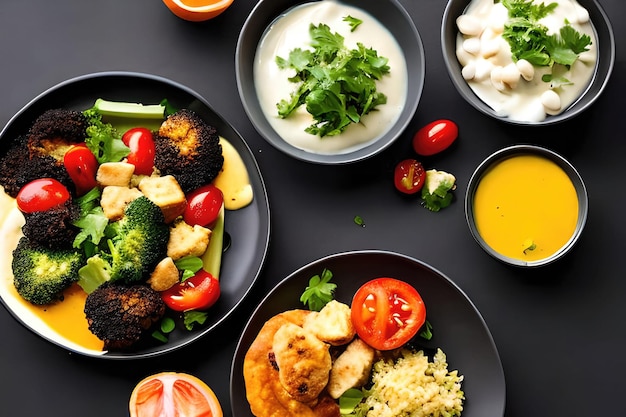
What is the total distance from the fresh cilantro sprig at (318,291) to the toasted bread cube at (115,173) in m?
0.95

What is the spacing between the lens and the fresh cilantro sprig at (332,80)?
3.04 m

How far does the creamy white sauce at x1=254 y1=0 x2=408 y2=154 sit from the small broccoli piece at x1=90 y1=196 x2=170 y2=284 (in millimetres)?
700

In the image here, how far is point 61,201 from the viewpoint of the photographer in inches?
121

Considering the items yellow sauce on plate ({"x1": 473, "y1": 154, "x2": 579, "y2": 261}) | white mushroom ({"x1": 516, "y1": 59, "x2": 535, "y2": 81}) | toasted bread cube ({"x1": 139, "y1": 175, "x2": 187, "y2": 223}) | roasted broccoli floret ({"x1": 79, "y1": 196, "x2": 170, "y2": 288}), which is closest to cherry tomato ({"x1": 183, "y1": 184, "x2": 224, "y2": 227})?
toasted bread cube ({"x1": 139, "y1": 175, "x2": 187, "y2": 223})

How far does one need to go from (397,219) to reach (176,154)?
3.58 feet

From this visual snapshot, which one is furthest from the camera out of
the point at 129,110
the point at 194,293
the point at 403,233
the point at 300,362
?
the point at 403,233

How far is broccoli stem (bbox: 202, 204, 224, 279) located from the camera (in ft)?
10.5

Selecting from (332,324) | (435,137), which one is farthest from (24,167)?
(435,137)

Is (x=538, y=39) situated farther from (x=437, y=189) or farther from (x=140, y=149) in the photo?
(x=140, y=149)

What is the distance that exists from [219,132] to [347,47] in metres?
0.71

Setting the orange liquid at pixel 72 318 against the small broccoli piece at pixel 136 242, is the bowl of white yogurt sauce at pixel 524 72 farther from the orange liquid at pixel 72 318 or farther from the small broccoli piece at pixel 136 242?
the orange liquid at pixel 72 318

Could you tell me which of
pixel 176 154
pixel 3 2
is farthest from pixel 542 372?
pixel 3 2

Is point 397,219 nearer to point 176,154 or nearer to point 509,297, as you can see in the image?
point 509,297

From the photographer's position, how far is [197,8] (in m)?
3.24
